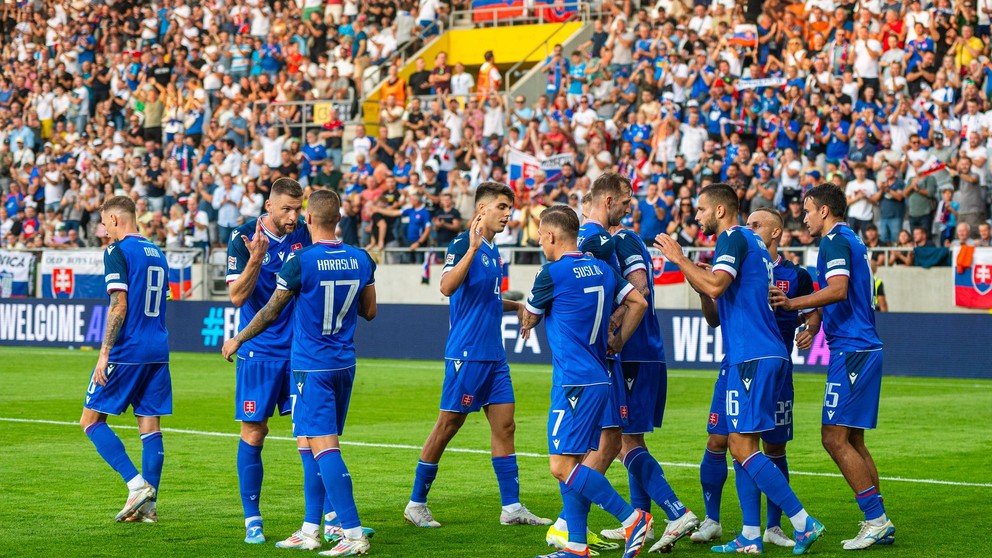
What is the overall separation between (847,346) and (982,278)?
1431cm

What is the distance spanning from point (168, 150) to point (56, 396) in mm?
16644

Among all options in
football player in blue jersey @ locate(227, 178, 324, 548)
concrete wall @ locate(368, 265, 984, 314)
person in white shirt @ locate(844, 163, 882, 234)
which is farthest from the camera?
person in white shirt @ locate(844, 163, 882, 234)

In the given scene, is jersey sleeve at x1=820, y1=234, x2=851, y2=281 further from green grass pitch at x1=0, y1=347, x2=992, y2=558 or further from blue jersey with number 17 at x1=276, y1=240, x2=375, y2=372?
blue jersey with number 17 at x1=276, y1=240, x2=375, y2=372

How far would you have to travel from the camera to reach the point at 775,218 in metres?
9.20

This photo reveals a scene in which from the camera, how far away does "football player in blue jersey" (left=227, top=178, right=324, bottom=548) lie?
8984 mm

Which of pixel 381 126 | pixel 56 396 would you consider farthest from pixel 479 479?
pixel 381 126

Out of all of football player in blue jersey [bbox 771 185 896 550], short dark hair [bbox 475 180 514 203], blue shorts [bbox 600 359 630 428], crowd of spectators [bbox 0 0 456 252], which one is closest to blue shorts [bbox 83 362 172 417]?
short dark hair [bbox 475 180 514 203]

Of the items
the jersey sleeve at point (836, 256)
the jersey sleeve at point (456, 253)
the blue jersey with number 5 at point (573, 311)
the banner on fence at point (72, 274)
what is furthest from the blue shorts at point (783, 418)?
the banner on fence at point (72, 274)

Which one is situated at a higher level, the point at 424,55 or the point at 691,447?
the point at 424,55

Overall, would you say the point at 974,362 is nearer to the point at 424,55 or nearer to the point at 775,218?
the point at 775,218

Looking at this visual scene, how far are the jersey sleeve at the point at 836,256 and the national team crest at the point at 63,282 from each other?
24798 millimetres

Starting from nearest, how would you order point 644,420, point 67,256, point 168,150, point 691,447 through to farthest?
point 644,420 → point 691,447 → point 67,256 → point 168,150

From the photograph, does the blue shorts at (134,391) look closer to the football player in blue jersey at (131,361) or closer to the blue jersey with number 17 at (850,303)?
the football player in blue jersey at (131,361)

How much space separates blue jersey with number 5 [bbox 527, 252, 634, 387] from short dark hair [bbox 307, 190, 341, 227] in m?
1.41
